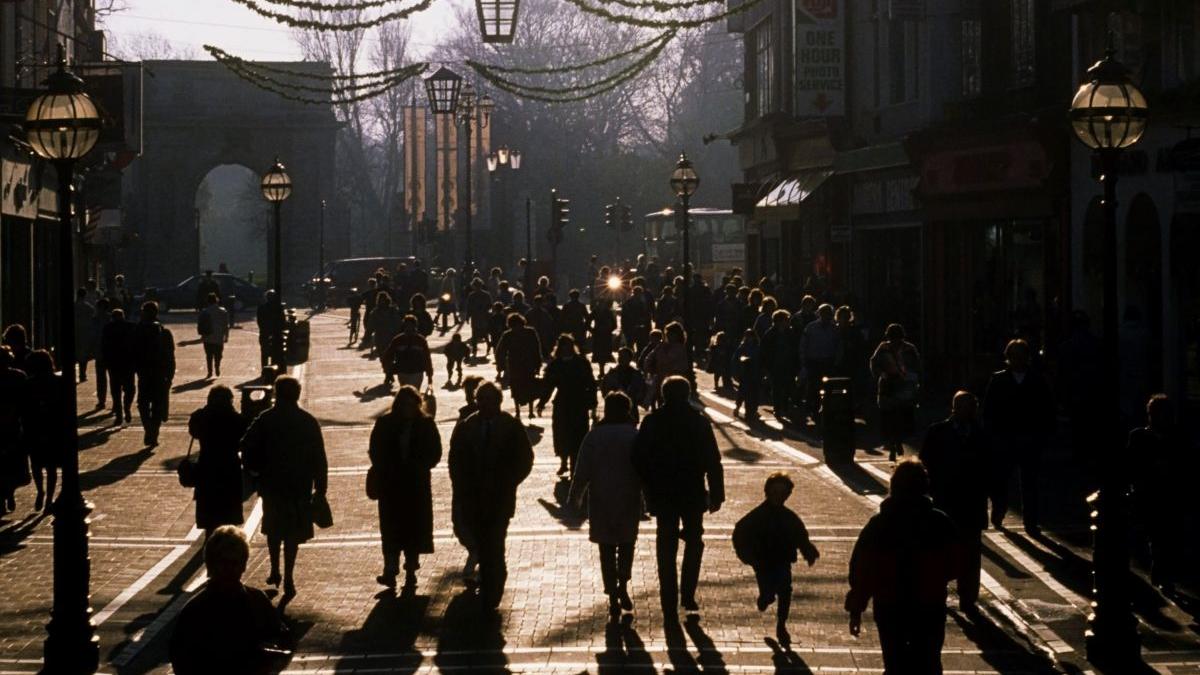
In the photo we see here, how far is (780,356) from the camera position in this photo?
28.6 m

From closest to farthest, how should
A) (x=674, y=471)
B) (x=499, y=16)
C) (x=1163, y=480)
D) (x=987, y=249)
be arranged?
1. (x=674, y=471)
2. (x=1163, y=480)
3. (x=499, y=16)
4. (x=987, y=249)

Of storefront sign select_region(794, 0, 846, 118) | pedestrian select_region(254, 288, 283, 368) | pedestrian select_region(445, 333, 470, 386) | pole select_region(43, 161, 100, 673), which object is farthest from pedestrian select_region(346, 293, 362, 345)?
pole select_region(43, 161, 100, 673)

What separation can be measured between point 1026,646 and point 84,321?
2493 centimetres

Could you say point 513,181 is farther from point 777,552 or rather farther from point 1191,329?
point 777,552

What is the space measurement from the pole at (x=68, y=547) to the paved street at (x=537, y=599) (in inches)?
15.9

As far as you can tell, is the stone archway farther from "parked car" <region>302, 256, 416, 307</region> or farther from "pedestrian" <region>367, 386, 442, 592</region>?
"pedestrian" <region>367, 386, 442, 592</region>

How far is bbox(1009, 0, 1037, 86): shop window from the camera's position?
30.0 meters

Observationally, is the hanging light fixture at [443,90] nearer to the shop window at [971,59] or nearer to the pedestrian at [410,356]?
the shop window at [971,59]

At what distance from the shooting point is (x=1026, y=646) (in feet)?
41.7

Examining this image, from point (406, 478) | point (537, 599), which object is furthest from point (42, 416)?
point (537, 599)

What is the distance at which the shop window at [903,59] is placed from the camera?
117ft

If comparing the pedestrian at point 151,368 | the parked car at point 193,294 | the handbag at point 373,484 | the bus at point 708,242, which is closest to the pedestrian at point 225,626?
the handbag at point 373,484

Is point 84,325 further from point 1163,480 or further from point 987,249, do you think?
point 1163,480

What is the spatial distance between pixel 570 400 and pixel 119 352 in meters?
8.83
